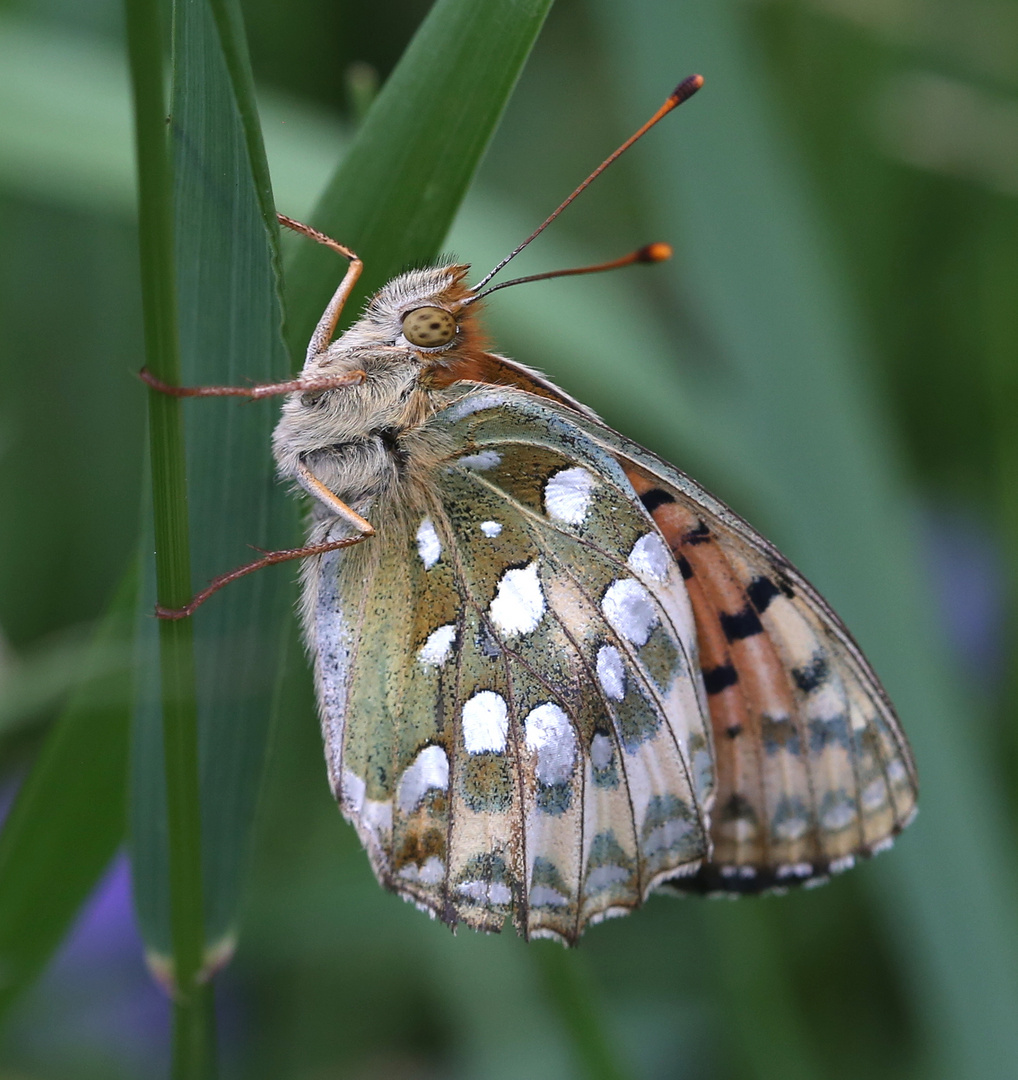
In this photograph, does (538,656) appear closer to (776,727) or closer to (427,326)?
(776,727)

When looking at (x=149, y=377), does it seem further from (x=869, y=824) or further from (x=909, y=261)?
(x=909, y=261)

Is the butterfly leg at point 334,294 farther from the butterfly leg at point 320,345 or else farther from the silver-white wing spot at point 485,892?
the silver-white wing spot at point 485,892

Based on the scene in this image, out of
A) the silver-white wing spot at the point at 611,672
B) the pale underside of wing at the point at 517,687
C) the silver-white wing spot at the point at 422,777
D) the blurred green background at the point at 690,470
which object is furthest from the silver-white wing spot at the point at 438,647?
the blurred green background at the point at 690,470

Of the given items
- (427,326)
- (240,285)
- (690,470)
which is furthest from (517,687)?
(690,470)

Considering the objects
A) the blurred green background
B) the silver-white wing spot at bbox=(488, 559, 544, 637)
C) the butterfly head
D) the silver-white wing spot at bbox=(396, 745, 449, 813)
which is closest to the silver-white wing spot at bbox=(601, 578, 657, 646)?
the silver-white wing spot at bbox=(488, 559, 544, 637)

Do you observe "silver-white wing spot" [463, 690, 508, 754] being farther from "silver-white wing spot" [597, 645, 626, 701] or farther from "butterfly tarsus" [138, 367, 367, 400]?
"butterfly tarsus" [138, 367, 367, 400]

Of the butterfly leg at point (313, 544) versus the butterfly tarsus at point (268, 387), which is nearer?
the butterfly tarsus at point (268, 387)
